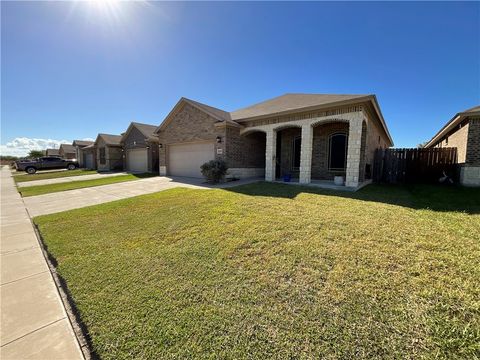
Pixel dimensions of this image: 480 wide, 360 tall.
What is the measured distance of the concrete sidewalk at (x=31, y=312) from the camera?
184cm

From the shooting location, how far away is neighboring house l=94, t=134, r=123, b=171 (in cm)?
2365

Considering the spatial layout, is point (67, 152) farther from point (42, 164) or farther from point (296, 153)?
point (296, 153)

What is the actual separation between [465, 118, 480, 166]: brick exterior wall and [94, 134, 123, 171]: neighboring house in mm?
28715

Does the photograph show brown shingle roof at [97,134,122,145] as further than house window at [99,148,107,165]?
No

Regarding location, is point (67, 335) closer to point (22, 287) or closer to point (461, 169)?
point (22, 287)

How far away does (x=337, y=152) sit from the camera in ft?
37.6

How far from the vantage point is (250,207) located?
568 cm

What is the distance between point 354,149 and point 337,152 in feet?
Answer: 8.87

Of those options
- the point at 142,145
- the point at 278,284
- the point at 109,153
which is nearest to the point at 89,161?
the point at 109,153

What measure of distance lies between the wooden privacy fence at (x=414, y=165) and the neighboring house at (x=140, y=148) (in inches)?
696

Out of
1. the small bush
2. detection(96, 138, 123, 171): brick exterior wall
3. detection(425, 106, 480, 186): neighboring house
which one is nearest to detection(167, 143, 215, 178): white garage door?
the small bush

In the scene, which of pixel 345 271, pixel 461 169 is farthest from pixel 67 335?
pixel 461 169

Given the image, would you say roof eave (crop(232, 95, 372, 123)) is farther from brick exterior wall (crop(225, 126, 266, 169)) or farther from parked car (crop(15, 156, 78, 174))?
parked car (crop(15, 156, 78, 174))

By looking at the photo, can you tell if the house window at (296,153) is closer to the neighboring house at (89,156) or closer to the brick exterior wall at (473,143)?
the brick exterior wall at (473,143)
